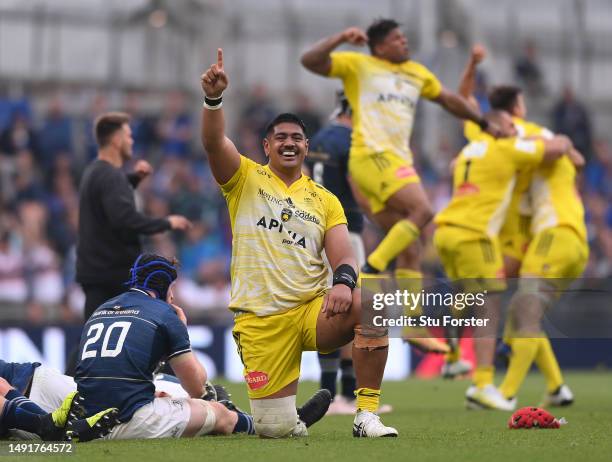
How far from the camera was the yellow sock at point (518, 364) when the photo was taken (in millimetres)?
10789

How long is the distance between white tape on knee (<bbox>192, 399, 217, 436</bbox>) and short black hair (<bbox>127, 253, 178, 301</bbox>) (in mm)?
739

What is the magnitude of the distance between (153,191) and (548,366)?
9.15m

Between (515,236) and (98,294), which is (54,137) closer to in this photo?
(98,294)

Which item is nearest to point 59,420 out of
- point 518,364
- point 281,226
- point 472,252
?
point 281,226

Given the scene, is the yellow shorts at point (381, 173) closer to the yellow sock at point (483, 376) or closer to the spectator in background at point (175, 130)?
the yellow sock at point (483, 376)

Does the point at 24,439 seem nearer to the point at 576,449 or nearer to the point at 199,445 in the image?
the point at 199,445

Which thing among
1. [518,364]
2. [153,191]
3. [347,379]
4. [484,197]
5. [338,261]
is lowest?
[347,379]

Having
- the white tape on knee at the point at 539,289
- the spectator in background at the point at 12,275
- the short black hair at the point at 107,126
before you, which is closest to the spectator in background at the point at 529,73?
the spectator in background at the point at 12,275

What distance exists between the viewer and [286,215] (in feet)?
25.4

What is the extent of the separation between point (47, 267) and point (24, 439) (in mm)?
9801

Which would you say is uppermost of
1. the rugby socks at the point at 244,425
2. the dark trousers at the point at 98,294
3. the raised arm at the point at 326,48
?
the raised arm at the point at 326,48

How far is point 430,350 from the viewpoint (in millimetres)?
10195

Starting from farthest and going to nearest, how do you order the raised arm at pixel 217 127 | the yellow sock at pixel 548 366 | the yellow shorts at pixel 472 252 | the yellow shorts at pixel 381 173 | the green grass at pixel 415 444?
the yellow shorts at pixel 472 252 < the yellow sock at pixel 548 366 < the yellow shorts at pixel 381 173 < the raised arm at pixel 217 127 < the green grass at pixel 415 444

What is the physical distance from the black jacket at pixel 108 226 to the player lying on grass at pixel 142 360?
7.89 feet
